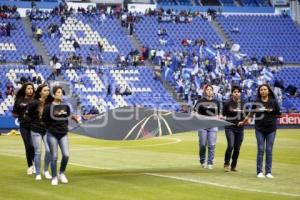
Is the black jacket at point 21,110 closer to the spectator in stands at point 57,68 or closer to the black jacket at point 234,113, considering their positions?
the black jacket at point 234,113

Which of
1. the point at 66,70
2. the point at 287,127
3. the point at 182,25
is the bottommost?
the point at 287,127

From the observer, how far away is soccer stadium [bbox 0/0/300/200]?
13.8 meters

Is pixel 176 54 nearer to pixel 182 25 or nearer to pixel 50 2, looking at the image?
pixel 182 25

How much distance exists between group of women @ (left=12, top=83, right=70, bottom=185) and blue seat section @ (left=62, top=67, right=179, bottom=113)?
1077 inches

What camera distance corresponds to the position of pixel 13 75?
44.5 m

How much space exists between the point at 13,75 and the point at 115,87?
704 cm

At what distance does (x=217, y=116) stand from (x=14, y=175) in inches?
198

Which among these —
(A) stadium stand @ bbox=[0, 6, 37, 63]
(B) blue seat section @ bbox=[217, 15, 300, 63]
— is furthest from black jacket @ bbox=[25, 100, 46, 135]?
(B) blue seat section @ bbox=[217, 15, 300, 63]

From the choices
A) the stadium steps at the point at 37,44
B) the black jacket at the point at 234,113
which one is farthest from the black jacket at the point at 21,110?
the stadium steps at the point at 37,44

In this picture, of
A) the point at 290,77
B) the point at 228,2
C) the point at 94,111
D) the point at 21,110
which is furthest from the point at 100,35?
the point at 21,110

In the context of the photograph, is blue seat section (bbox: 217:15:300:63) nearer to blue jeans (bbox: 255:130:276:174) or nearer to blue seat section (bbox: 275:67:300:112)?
blue seat section (bbox: 275:67:300:112)

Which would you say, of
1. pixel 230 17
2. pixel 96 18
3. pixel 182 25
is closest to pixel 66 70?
pixel 96 18

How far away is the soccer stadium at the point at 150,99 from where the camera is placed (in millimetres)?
13766

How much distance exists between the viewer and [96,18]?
5312 centimetres
